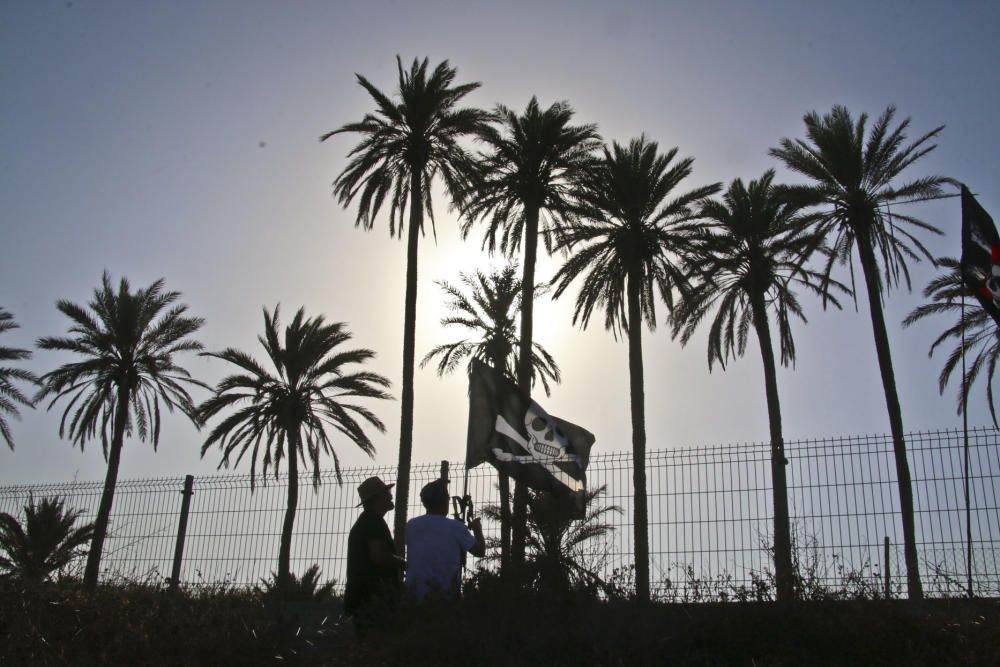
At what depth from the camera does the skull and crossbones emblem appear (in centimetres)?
1384

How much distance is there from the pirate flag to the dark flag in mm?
5322

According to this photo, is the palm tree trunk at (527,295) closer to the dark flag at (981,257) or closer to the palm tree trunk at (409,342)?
the palm tree trunk at (409,342)

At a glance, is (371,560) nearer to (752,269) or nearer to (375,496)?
(375,496)

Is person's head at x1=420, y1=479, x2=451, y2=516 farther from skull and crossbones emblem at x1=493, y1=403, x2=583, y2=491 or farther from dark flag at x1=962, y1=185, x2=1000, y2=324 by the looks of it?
dark flag at x1=962, y1=185, x2=1000, y2=324

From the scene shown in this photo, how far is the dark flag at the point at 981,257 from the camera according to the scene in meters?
11.1

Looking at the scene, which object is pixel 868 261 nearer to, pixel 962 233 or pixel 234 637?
pixel 962 233

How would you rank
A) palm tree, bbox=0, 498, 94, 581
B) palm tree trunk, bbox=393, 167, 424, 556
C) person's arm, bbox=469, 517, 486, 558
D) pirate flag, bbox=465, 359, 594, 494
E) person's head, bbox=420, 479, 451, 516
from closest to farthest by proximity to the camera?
person's head, bbox=420, 479, 451, 516 < person's arm, bbox=469, 517, 486, 558 < palm tree, bbox=0, 498, 94, 581 < pirate flag, bbox=465, 359, 594, 494 < palm tree trunk, bbox=393, 167, 424, 556

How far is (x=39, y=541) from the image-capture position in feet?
74.6

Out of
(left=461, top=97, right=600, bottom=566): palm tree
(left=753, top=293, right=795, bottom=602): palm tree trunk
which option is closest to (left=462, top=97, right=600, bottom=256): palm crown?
(left=461, top=97, right=600, bottom=566): palm tree

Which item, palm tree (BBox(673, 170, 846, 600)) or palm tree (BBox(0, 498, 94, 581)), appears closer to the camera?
palm tree (BBox(0, 498, 94, 581))

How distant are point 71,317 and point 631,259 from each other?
1685 centimetres

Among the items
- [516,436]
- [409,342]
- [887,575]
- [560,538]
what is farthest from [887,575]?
[409,342]

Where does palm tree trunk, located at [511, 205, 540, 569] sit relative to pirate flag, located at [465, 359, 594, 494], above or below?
above

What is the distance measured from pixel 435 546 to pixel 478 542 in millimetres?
686
